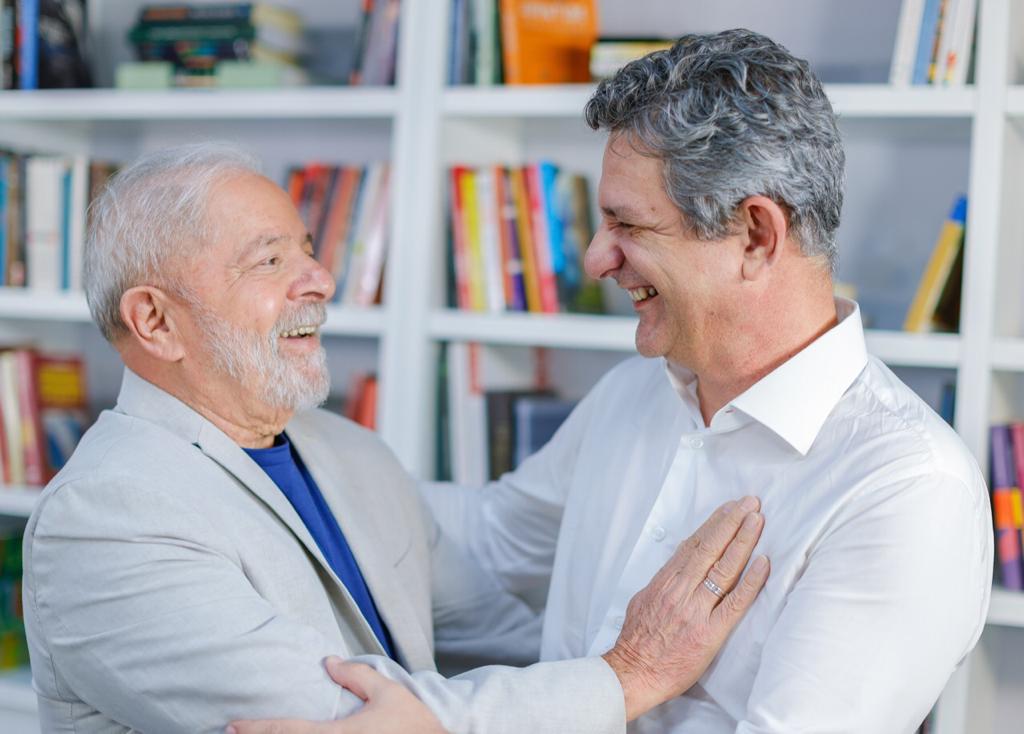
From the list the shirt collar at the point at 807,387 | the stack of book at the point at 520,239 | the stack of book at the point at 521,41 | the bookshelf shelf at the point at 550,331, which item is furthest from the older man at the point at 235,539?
the stack of book at the point at 521,41

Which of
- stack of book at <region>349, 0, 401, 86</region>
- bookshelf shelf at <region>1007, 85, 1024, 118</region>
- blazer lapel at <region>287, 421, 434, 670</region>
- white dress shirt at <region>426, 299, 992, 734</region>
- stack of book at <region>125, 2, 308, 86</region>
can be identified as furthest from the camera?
stack of book at <region>125, 2, 308, 86</region>

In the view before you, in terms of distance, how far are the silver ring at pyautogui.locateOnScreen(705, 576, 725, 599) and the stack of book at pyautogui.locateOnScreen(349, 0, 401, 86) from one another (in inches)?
57.1

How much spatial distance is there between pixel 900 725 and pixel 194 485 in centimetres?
90

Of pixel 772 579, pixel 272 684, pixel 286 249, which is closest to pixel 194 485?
pixel 272 684

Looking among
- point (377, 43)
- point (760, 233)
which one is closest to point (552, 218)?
point (377, 43)

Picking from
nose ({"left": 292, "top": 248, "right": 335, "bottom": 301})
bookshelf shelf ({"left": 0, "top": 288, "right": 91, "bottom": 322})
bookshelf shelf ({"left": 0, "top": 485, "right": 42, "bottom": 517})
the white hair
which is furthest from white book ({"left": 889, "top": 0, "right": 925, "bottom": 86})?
bookshelf shelf ({"left": 0, "top": 485, "right": 42, "bottom": 517})

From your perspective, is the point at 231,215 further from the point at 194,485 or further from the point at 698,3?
the point at 698,3

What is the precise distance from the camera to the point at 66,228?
2678 mm

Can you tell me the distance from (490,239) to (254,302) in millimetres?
836

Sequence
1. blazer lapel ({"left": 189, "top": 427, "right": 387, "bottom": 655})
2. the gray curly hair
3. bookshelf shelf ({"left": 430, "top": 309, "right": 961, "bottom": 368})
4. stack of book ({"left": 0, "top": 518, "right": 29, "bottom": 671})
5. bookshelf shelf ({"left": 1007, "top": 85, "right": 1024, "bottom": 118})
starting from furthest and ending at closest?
1. stack of book ({"left": 0, "top": 518, "right": 29, "bottom": 671})
2. bookshelf shelf ({"left": 430, "top": 309, "right": 961, "bottom": 368})
3. bookshelf shelf ({"left": 1007, "top": 85, "right": 1024, "bottom": 118})
4. blazer lapel ({"left": 189, "top": 427, "right": 387, "bottom": 655})
5. the gray curly hair

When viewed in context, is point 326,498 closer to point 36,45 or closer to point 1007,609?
point 1007,609

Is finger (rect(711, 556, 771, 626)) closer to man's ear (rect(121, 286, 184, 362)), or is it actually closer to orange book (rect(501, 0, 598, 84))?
man's ear (rect(121, 286, 184, 362))

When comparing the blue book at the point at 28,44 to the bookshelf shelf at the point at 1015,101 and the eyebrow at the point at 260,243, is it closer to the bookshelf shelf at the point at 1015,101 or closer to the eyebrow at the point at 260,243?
the eyebrow at the point at 260,243

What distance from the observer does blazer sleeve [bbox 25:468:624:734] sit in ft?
4.23
